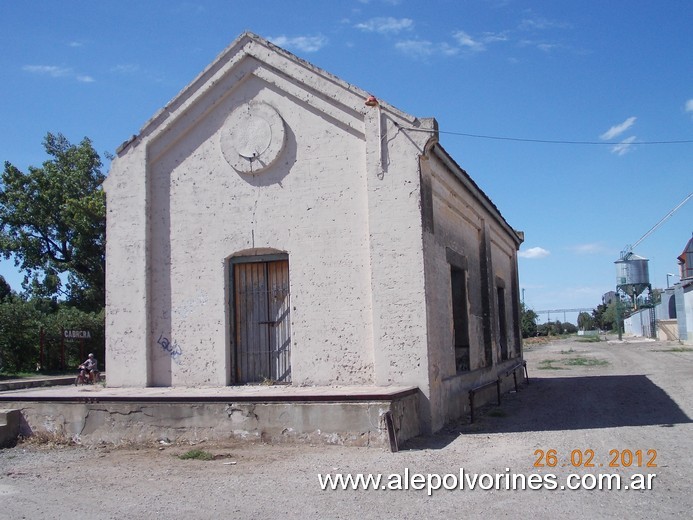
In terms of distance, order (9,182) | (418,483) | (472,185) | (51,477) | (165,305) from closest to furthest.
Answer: (418,483), (51,477), (165,305), (472,185), (9,182)

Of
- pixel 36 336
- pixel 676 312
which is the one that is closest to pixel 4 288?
pixel 36 336

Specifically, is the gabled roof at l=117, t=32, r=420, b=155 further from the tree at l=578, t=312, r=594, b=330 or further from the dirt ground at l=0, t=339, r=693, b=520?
the tree at l=578, t=312, r=594, b=330

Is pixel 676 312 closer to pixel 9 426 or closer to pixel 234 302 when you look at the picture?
pixel 234 302

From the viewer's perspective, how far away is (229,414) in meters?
9.38

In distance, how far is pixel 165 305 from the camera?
1139 cm

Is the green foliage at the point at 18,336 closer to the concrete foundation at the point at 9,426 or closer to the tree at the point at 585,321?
the concrete foundation at the point at 9,426

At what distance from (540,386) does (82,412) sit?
1302 cm

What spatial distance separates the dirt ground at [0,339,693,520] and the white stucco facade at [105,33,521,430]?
5.58 ft

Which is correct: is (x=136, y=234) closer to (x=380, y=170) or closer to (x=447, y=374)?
(x=380, y=170)

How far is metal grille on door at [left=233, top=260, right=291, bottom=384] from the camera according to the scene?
11062mm

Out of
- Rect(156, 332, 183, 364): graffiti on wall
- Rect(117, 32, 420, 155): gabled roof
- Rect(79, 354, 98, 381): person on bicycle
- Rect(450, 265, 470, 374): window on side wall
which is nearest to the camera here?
Rect(117, 32, 420, 155): gabled roof

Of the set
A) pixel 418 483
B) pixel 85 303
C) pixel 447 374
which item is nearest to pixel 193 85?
pixel 447 374

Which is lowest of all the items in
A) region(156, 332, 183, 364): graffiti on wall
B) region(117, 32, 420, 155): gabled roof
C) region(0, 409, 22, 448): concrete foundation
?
region(0, 409, 22, 448): concrete foundation

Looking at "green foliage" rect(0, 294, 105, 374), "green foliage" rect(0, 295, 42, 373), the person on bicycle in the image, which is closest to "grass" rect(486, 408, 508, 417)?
the person on bicycle
